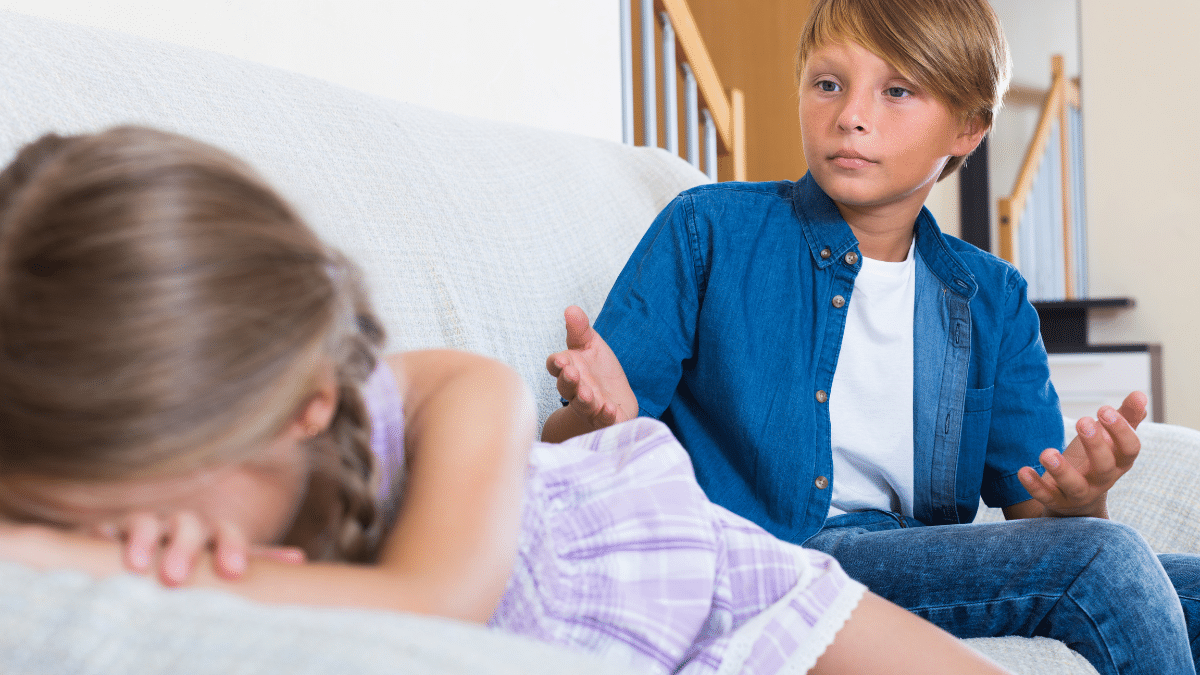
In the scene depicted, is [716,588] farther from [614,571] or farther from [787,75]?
[787,75]

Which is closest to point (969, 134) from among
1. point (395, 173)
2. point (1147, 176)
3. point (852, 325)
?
point (852, 325)

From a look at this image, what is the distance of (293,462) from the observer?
496 millimetres

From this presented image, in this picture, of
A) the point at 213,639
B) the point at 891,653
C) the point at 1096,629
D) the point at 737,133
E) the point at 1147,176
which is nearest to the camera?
the point at 213,639

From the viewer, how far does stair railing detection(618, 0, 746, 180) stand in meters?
2.30

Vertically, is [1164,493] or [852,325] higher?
[852,325]

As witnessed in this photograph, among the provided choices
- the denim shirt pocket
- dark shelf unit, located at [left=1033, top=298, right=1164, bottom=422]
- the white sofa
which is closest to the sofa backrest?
the white sofa

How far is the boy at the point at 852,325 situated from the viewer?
99 cm

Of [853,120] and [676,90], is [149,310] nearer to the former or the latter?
[853,120]

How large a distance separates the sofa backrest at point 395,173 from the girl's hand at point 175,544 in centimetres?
24

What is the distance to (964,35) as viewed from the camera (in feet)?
3.33

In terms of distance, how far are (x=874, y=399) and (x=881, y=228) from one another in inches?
7.8

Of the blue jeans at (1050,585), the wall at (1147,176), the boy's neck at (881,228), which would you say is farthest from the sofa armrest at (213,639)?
the wall at (1147,176)

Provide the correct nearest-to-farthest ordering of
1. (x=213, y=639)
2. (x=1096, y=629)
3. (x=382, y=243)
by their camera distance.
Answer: (x=213, y=639) → (x=1096, y=629) → (x=382, y=243)

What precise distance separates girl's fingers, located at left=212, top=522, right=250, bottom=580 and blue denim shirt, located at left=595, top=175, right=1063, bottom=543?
58 cm
